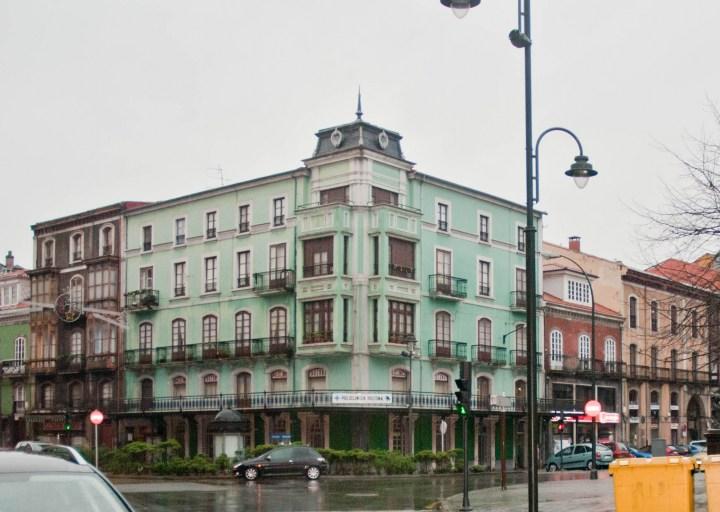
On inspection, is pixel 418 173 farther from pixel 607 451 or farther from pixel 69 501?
pixel 69 501

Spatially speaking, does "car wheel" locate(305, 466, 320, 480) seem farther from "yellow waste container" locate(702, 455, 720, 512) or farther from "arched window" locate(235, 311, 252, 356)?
"yellow waste container" locate(702, 455, 720, 512)

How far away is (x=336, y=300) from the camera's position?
53781mm

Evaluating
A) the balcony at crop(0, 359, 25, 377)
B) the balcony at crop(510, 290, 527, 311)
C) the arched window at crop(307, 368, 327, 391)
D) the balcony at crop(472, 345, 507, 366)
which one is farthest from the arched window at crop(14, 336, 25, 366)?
the balcony at crop(510, 290, 527, 311)

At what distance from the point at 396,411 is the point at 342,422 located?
8.78 ft

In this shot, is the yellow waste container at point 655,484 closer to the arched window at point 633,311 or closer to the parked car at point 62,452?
the parked car at point 62,452

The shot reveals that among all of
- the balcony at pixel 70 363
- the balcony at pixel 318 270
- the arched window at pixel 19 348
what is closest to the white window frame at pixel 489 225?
the balcony at pixel 318 270

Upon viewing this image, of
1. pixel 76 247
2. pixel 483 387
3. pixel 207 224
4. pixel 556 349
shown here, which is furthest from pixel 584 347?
pixel 76 247

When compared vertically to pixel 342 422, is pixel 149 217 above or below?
above

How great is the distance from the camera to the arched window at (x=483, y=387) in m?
60.0

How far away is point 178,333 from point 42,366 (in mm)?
12343

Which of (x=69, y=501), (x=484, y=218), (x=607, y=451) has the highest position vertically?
(x=484, y=218)

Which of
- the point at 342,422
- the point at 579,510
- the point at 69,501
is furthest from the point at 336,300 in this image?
the point at 69,501

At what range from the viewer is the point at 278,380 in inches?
2233

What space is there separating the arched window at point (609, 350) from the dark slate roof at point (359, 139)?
873 inches
